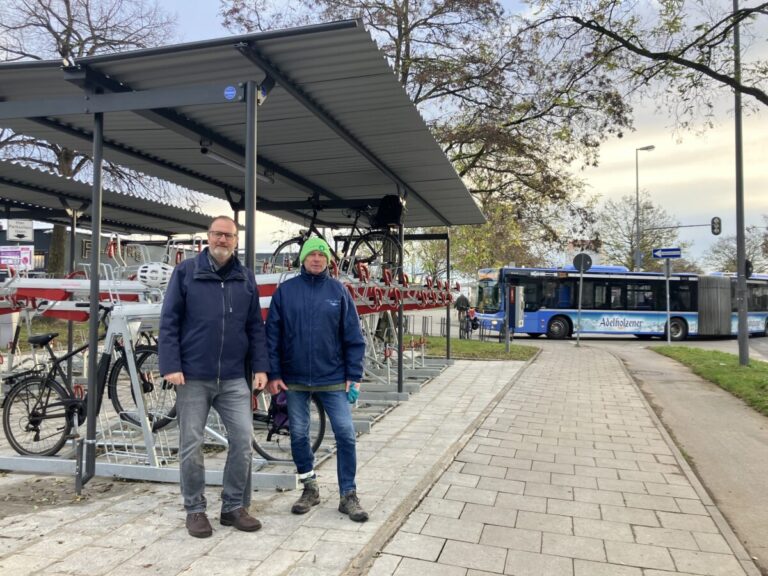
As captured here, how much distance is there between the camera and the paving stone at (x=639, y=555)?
130 inches

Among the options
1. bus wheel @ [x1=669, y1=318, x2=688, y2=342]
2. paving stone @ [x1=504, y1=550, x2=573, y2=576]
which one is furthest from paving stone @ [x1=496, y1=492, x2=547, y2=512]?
bus wheel @ [x1=669, y1=318, x2=688, y2=342]

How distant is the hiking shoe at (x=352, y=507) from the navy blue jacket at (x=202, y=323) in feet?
3.46

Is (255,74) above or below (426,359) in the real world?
above

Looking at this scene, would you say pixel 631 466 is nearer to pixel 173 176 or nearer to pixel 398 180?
pixel 398 180

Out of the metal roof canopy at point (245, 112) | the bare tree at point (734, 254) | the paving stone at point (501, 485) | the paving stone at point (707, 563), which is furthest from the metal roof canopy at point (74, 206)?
the bare tree at point (734, 254)

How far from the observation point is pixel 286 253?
339 inches

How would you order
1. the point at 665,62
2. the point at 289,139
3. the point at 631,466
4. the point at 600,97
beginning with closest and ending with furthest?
the point at 631,466 → the point at 289,139 → the point at 665,62 → the point at 600,97

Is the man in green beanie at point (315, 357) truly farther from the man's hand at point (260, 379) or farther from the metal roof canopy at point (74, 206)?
the metal roof canopy at point (74, 206)

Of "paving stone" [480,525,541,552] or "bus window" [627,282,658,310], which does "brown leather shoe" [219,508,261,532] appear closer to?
"paving stone" [480,525,541,552]

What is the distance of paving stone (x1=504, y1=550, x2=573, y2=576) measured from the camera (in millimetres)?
3135

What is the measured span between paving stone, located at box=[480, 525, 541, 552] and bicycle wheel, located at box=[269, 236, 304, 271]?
15.9 feet

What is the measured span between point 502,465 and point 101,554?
321 cm

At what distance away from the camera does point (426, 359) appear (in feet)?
42.2

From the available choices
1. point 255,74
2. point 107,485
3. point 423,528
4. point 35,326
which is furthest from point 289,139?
point 35,326
